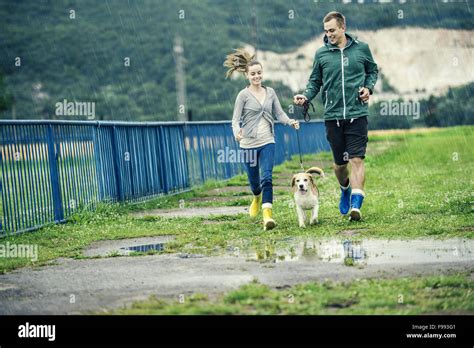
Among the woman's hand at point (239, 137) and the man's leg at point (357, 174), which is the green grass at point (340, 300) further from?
the woman's hand at point (239, 137)

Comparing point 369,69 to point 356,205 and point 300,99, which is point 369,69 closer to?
point 300,99

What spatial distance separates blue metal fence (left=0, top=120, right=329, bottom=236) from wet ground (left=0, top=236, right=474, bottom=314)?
6.89 ft

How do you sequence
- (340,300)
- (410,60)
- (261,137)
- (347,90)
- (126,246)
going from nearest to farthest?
(340,300) → (126,246) → (347,90) → (261,137) → (410,60)

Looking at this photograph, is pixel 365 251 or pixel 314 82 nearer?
pixel 365 251

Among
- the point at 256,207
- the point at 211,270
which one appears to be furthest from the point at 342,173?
the point at 211,270

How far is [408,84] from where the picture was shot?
80750 millimetres

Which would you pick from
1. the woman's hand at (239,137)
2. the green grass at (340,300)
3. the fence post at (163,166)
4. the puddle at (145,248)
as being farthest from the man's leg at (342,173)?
the fence post at (163,166)

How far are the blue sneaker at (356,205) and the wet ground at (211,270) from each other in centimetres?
132

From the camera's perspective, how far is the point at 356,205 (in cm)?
1119

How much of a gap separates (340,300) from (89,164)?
7819mm

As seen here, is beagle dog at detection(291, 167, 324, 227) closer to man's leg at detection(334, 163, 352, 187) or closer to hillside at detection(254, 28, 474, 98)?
man's leg at detection(334, 163, 352, 187)

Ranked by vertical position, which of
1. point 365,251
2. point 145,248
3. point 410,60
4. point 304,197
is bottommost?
point 365,251

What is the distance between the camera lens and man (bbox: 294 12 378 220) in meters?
11.3

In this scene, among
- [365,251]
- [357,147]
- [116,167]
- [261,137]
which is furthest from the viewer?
[116,167]
